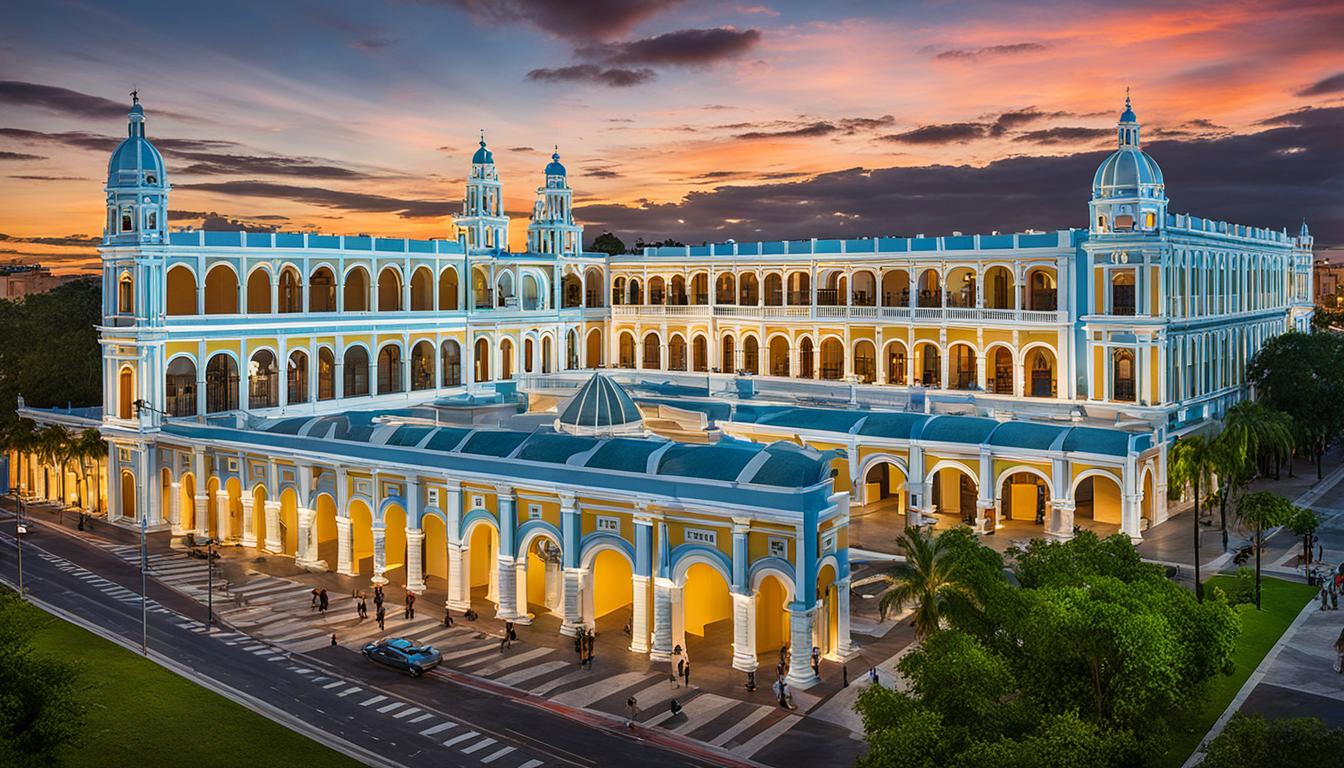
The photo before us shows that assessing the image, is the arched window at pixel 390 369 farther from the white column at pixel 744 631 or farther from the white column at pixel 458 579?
the white column at pixel 744 631

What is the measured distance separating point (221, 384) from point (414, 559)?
2365 centimetres

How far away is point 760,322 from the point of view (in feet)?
254

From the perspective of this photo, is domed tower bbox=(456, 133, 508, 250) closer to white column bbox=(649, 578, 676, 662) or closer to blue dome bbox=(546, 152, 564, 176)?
blue dome bbox=(546, 152, 564, 176)

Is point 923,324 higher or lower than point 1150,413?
higher

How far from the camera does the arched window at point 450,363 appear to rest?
75.6m

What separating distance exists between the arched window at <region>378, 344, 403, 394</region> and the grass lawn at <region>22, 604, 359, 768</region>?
117 feet

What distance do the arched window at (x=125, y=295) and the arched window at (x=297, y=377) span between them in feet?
31.3

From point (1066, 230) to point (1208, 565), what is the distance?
23127 mm

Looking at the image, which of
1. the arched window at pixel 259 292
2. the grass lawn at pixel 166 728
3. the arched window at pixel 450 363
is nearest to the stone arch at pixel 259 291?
the arched window at pixel 259 292

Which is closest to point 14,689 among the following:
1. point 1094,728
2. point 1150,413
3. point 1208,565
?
point 1094,728

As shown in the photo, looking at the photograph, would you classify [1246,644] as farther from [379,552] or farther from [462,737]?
[379,552]

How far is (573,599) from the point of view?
3988cm

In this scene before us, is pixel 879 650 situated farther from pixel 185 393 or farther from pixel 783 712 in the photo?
pixel 185 393

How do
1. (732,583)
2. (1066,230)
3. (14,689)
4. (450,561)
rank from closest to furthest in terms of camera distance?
(14,689) < (732,583) < (450,561) < (1066,230)
